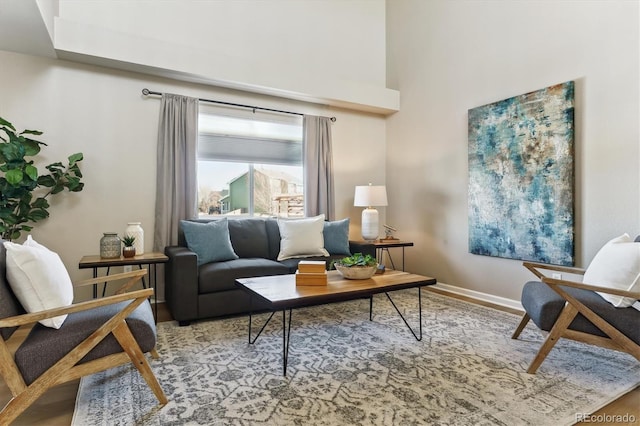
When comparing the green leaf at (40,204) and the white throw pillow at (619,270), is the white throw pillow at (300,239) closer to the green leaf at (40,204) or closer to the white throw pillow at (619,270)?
the green leaf at (40,204)

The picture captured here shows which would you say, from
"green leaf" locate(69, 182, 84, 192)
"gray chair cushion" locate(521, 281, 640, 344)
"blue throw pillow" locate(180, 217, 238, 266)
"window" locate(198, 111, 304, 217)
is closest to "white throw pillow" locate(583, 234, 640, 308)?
"gray chair cushion" locate(521, 281, 640, 344)

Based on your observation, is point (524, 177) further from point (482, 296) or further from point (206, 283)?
point (206, 283)

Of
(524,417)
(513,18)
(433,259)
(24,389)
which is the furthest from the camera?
(433,259)

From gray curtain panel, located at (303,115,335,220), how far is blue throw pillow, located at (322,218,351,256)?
1.77 ft

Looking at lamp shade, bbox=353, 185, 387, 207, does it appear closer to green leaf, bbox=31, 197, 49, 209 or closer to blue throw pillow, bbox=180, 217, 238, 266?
blue throw pillow, bbox=180, 217, 238, 266

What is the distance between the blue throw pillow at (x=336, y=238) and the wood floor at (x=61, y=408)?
2.66m

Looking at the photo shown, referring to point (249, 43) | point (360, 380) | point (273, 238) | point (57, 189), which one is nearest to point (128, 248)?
point (57, 189)

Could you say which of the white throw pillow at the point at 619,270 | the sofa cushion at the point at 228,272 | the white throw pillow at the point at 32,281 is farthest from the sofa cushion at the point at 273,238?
the white throw pillow at the point at 619,270

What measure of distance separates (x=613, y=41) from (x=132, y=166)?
4.58 m

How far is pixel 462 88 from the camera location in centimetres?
417

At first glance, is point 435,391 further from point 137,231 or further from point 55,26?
point 55,26

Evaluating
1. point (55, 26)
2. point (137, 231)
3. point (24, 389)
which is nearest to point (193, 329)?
point (137, 231)

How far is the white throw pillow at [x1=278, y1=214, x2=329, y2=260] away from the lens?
3.88 metres

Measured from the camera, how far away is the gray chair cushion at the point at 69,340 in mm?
1552
